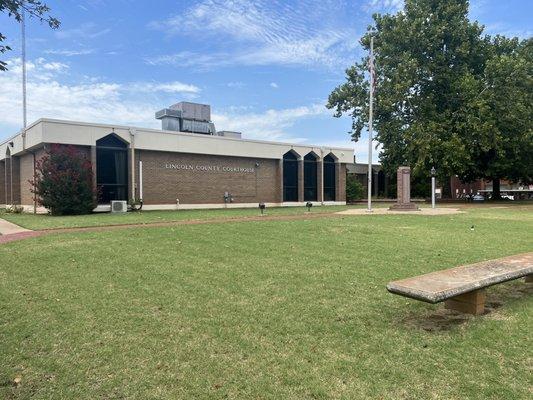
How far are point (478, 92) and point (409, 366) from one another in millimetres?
30729

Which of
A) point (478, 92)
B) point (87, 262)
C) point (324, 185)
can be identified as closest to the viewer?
point (87, 262)

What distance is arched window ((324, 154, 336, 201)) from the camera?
36.3 meters

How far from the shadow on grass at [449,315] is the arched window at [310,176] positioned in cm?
2955

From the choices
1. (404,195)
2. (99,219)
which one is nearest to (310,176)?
(404,195)

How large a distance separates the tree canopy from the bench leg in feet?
83.0

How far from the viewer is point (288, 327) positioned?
4484 millimetres

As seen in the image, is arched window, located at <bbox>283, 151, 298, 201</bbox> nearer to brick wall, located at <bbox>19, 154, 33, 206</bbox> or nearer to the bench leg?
brick wall, located at <bbox>19, 154, 33, 206</bbox>

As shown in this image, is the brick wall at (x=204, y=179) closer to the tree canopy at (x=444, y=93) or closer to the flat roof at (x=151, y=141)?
the flat roof at (x=151, y=141)

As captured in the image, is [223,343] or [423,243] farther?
[423,243]

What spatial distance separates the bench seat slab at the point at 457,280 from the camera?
4.13m

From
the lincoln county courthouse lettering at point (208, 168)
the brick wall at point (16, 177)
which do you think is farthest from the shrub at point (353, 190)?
the brick wall at point (16, 177)

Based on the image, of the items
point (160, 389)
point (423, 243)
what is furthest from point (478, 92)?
point (160, 389)

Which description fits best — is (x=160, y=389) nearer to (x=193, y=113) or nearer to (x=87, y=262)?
(x=87, y=262)

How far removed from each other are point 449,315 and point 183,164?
24.8m
